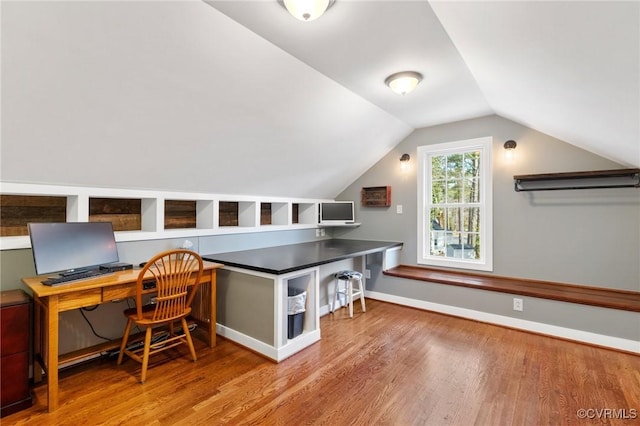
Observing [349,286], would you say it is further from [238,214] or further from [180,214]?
[180,214]

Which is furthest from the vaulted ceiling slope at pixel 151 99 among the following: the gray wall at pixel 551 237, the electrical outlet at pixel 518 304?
the electrical outlet at pixel 518 304

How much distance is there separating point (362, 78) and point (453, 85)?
0.91m

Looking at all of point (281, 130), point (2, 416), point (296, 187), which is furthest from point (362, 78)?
point (2, 416)

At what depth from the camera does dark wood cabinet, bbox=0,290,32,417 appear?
1.78 meters

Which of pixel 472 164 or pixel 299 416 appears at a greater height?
pixel 472 164

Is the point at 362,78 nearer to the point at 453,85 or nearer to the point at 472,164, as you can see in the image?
the point at 453,85

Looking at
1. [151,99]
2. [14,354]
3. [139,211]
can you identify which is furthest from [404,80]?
[14,354]

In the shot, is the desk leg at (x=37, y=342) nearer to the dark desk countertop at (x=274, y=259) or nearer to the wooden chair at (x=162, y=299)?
the wooden chair at (x=162, y=299)

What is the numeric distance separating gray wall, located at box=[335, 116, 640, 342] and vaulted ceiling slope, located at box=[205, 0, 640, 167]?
0.41 meters

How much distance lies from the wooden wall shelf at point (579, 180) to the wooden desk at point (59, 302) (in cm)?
348

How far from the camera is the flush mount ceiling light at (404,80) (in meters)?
2.53

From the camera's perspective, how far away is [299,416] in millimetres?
1807

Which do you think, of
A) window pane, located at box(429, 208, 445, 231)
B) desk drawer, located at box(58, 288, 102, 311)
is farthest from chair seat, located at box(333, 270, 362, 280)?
desk drawer, located at box(58, 288, 102, 311)

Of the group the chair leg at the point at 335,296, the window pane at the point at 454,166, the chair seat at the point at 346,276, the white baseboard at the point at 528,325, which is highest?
the window pane at the point at 454,166
